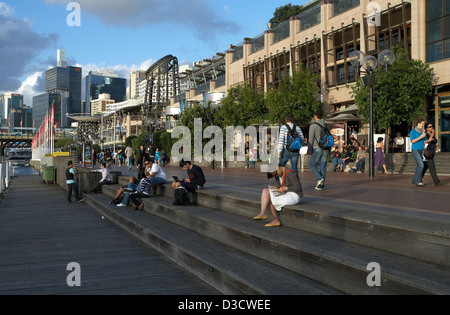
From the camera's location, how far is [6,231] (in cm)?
916

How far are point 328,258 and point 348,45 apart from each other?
30.2m

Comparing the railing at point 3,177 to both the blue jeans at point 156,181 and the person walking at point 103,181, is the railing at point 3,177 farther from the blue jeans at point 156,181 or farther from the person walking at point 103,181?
the blue jeans at point 156,181

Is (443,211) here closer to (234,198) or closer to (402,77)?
(234,198)

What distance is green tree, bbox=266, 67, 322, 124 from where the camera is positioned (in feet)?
96.3

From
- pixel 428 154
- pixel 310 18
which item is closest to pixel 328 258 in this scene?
pixel 428 154

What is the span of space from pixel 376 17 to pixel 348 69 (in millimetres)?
4491

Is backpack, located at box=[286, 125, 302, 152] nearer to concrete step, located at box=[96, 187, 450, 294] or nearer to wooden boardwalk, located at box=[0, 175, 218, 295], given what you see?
concrete step, located at box=[96, 187, 450, 294]

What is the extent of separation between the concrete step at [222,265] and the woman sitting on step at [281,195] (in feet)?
2.86

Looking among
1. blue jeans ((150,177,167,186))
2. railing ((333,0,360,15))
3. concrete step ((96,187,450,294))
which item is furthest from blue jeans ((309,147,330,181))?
railing ((333,0,360,15))

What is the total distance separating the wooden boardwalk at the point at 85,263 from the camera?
15.8 ft

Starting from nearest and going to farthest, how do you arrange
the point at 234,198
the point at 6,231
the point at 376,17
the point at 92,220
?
the point at 234,198 < the point at 6,231 < the point at 92,220 < the point at 376,17

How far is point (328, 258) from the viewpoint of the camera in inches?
158

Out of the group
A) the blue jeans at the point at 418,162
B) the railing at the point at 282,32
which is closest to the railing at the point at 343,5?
the railing at the point at 282,32
